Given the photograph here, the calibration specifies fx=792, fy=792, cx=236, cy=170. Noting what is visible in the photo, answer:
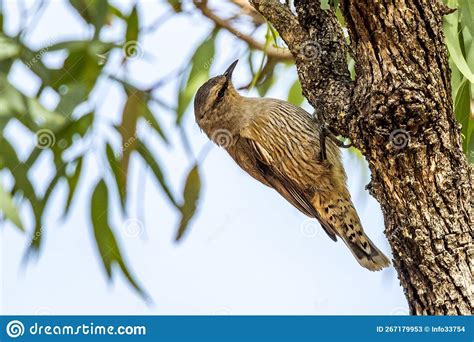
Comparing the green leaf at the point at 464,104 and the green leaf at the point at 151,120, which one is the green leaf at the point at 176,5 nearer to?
the green leaf at the point at 151,120

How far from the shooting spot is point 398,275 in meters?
2.54

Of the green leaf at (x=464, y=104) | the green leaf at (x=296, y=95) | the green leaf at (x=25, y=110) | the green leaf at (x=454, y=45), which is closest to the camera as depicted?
the green leaf at (x=454, y=45)

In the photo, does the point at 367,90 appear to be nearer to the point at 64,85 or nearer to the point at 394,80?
the point at 394,80

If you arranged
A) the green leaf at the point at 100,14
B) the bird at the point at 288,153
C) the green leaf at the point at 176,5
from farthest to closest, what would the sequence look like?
the green leaf at the point at 176,5 < the green leaf at the point at 100,14 < the bird at the point at 288,153

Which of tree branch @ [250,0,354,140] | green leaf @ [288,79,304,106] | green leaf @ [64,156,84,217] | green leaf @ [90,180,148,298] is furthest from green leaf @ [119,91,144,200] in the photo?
tree branch @ [250,0,354,140]

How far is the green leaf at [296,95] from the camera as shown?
159 inches

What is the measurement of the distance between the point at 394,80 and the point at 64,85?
2.35 metres

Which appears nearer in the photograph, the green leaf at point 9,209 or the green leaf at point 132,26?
the green leaf at point 9,209

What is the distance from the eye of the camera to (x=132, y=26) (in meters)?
4.22

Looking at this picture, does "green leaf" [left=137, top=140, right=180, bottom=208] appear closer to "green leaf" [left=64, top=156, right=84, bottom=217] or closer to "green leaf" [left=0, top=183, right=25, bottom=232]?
"green leaf" [left=64, top=156, right=84, bottom=217]

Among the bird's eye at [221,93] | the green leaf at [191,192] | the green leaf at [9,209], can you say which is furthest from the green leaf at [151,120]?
the green leaf at [9,209]

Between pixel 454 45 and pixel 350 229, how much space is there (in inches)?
48.0

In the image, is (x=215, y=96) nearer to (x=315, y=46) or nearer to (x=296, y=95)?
(x=296, y=95)

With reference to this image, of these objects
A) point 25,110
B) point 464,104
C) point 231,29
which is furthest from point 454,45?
point 25,110
